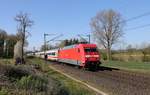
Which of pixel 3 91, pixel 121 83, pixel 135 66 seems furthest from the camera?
pixel 135 66

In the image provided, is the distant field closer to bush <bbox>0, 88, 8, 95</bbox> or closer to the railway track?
the railway track

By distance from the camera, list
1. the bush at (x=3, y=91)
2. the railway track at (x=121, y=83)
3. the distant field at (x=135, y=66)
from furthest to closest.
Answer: the distant field at (x=135, y=66)
the railway track at (x=121, y=83)
the bush at (x=3, y=91)

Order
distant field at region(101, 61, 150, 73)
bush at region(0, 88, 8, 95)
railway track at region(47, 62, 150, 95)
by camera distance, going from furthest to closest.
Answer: distant field at region(101, 61, 150, 73), railway track at region(47, 62, 150, 95), bush at region(0, 88, 8, 95)

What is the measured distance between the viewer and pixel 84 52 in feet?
143

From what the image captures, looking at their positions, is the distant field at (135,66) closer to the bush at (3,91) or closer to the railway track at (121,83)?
the railway track at (121,83)

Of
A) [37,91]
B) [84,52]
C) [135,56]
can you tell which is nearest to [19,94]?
[37,91]

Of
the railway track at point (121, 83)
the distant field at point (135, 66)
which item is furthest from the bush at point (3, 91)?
the distant field at point (135, 66)

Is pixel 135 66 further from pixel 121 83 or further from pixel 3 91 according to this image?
pixel 3 91

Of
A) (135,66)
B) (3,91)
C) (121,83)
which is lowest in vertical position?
(121,83)

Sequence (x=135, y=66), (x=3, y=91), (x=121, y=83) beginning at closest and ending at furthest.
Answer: (x=3, y=91), (x=121, y=83), (x=135, y=66)

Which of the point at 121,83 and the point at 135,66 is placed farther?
the point at 135,66

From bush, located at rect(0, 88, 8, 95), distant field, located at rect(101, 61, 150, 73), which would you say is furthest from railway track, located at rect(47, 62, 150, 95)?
bush, located at rect(0, 88, 8, 95)

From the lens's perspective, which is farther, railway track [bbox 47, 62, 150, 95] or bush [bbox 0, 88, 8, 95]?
railway track [bbox 47, 62, 150, 95]

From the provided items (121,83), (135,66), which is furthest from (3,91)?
(135,66)
